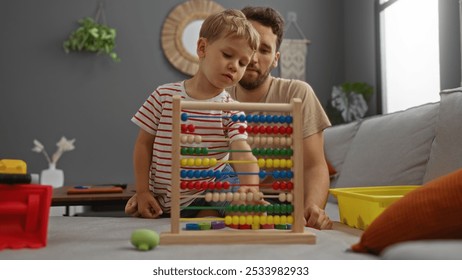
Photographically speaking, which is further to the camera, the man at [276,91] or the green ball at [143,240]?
the man at [276,91]

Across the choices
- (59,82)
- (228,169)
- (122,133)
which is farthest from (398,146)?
(59,82)

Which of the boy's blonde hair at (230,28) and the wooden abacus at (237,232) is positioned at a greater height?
the boy's blonde hair at (230,28)

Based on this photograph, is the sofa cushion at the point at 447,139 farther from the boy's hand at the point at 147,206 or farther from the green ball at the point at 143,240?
the green ball at the point at 143,240

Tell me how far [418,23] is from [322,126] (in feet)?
7.10

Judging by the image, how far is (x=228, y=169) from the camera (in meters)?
1.50

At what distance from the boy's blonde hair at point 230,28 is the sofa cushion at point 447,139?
30.8 inches

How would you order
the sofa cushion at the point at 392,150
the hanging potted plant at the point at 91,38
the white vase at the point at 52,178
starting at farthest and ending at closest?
1. the hanging potted plant at the point at 91,38
2. the white vase at the point at 52,178
3. the sofa cushion at the point at 392,150

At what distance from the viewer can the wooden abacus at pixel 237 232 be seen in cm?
102

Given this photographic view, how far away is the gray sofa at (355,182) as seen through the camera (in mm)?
886

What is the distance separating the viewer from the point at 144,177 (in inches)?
56.9

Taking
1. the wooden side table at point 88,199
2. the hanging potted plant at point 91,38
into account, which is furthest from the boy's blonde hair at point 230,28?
the hanging potted plant at point 91,38

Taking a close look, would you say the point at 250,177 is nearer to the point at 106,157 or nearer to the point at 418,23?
the point at 418,23

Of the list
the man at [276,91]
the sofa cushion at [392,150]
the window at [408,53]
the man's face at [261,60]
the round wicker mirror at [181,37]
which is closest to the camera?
the man at [276,91]

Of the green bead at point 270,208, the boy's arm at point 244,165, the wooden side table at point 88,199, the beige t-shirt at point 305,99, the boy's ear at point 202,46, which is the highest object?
the boy's ear at point 202,46
